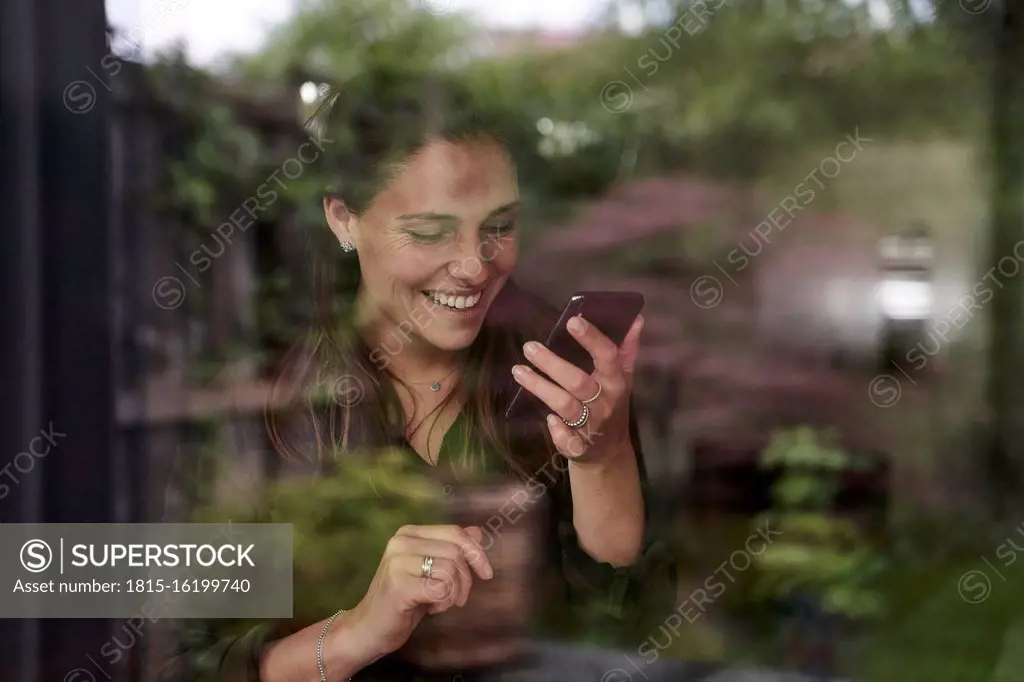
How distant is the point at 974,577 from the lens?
5.57 ft

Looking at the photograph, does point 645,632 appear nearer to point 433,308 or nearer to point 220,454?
point 433,308

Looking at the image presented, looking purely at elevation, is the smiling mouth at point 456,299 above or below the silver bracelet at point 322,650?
above

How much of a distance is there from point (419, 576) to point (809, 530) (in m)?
0.74

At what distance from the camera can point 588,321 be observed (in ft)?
5.25

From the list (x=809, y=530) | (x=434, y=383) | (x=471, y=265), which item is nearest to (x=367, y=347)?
(x=434, y=383)

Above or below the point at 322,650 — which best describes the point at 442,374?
above

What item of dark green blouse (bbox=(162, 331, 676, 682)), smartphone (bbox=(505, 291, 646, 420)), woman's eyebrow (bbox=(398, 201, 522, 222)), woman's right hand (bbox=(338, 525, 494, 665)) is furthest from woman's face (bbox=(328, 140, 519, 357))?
woman's right hand (bbox=(338, 525, 494, 665))

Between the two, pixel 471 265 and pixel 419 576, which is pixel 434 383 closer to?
pixel 471 265

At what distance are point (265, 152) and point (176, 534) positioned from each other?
0.76m

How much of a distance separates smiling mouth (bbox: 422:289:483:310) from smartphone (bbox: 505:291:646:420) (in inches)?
5.7

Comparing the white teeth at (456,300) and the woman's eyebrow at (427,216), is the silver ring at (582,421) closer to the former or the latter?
the white teeth at (456,300)

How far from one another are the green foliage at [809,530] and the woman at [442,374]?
0.25m

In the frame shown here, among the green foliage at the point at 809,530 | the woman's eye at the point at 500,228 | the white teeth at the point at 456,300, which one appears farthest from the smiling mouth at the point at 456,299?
the green foliage at the point at 809,530

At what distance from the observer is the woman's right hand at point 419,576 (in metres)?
1.62
